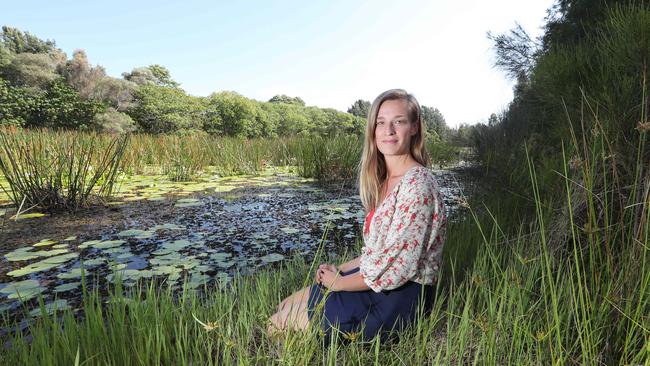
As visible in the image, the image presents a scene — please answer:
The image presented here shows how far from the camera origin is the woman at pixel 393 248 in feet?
3.93

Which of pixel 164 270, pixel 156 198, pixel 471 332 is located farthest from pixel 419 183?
pixel 156 198

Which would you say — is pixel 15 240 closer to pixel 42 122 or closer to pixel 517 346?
pixel 517 346

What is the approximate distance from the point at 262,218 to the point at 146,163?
5583 millimetres

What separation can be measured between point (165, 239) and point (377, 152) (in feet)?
6.89

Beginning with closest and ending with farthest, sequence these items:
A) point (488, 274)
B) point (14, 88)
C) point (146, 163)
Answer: point (488, 274), point (146, 163), point (14, 88)

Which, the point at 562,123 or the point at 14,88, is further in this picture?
the point at 14,88

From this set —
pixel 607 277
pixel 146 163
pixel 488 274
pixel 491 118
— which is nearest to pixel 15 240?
pixel 488 274

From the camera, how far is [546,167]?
2082 millimetres

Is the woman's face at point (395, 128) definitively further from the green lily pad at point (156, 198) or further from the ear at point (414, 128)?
the green lily pad at point (156, 198)

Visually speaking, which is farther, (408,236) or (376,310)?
(376,310)

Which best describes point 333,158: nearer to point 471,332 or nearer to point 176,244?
point 176,244

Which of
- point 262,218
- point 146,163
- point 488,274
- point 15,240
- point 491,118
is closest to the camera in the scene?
point 488,274

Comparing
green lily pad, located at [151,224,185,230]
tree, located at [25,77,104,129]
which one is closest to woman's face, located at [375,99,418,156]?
green lily pad, located at [151,224,185,230]

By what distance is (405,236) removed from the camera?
119cm
